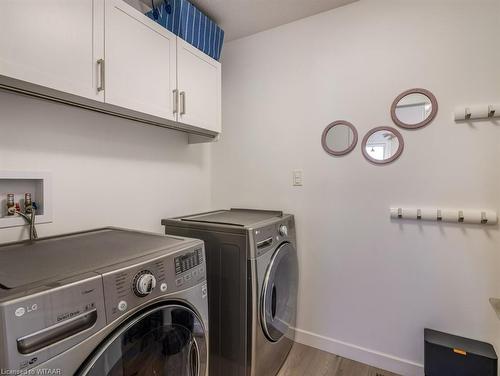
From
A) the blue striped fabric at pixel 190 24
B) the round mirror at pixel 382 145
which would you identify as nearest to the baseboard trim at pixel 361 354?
the round mirror at pixel 382 145

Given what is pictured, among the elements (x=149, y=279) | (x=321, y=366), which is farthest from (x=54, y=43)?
(x=321, y=366)

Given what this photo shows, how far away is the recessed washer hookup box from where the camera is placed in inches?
53.2

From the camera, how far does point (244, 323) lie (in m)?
1.38

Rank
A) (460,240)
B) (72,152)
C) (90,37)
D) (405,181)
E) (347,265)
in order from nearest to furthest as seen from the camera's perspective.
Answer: (90,37) → (72,152) → (460,240) → (405,181) → (347,265)

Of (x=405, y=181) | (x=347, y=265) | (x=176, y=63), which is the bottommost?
(x=347, y=265)

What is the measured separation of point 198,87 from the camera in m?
1.73

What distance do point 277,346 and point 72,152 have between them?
1.60 metres

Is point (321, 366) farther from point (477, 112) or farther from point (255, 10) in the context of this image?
point (255, 10)

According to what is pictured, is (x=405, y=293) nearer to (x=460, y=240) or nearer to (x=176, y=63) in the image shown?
(x=460, y=240)

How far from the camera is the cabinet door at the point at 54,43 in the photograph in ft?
3.02

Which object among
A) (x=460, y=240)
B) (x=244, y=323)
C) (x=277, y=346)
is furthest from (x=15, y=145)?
(x=460, y=240)

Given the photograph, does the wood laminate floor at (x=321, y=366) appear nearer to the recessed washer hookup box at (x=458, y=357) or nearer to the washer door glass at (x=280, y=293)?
the washer door glass at (x=280, y=293)

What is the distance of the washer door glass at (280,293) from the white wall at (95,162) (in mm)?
868

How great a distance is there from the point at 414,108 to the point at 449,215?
0.66 metres
